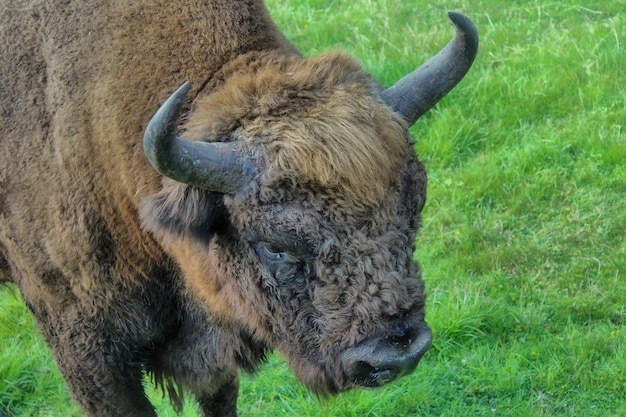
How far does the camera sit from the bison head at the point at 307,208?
324cm

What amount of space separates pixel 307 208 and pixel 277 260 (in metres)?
0.26

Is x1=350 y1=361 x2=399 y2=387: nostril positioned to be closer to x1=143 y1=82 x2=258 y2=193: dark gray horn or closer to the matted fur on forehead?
the matted fur on forehead

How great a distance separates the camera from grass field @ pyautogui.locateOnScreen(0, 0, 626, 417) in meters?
4.80

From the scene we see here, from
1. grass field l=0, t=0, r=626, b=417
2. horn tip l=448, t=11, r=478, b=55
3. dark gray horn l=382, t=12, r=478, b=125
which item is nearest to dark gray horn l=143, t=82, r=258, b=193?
dark gray horn l=382, t=12, r=478, b=125

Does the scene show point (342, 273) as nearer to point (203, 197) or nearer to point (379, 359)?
point (379, 359)

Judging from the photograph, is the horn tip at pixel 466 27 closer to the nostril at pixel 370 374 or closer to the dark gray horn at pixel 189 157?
the dark gray horn at pixel 189 157

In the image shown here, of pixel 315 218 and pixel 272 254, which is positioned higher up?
pixel 315 218

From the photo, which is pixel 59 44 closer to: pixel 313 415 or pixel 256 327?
pixel 256 327

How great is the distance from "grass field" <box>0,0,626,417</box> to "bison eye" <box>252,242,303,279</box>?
1.07 m

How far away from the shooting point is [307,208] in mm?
3256

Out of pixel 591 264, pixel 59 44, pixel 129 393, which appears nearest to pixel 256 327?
pixel 129 393

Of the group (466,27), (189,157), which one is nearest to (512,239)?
(466,27)

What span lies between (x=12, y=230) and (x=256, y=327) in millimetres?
1249

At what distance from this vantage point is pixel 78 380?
13.4 feet
